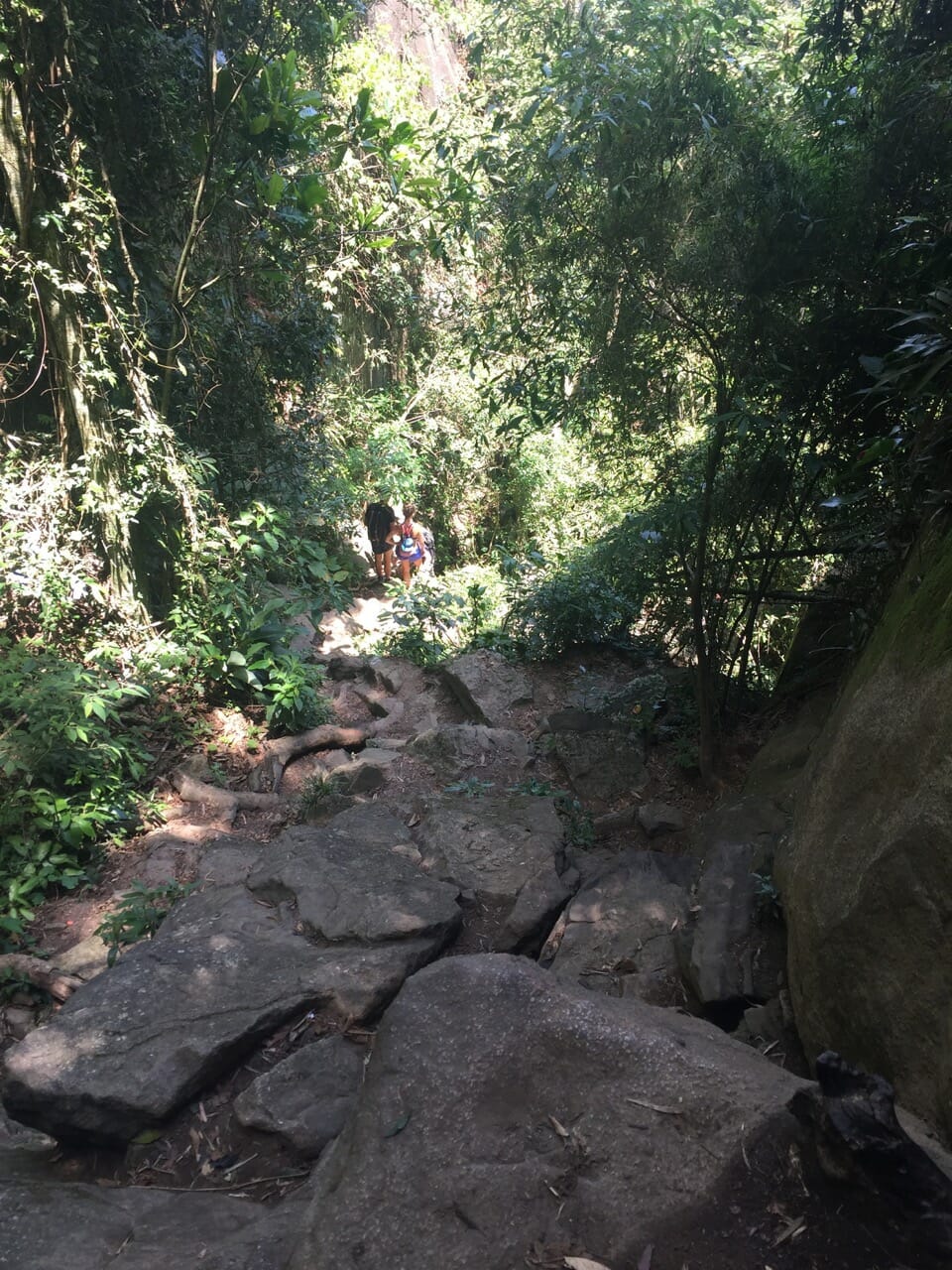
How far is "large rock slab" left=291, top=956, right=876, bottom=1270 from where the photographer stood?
185cm

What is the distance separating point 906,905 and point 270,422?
259 inches

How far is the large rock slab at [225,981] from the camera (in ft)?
9.02

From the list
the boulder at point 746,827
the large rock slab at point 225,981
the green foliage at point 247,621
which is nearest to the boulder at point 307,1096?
the large rock slab at point 225,981

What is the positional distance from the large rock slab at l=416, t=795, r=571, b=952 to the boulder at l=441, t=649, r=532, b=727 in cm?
196

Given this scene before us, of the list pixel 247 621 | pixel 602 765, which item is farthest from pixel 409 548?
pixel 602 765

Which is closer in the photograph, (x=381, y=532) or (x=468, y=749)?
(x=468, y=749)

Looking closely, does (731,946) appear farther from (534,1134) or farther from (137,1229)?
(137,1229)

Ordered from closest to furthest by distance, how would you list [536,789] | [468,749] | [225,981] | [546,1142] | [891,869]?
[546,1142] → [891,869] → [225,981] → [536,789] → [468,749]

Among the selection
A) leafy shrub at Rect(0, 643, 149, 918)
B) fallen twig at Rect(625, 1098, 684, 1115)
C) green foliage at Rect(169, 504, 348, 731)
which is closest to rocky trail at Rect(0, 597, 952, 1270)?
fallen twig at Rect(625, 1098, 684, 1115)

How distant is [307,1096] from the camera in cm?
276

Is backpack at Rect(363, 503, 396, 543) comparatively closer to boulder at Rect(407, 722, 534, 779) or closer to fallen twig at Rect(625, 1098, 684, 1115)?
boulder at Rect(407, 722, 534, 779)

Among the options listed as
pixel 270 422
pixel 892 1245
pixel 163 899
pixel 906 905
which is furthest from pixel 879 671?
pixel 270 422

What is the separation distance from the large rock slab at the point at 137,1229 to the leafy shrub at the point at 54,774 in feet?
7.62

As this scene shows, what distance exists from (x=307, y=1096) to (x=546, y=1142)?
40.5 inches
